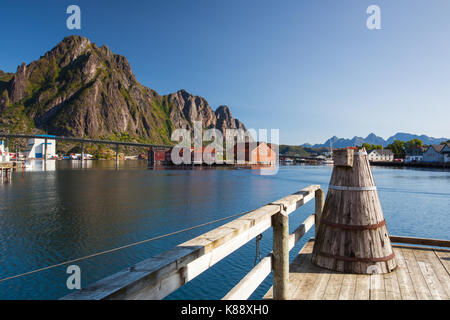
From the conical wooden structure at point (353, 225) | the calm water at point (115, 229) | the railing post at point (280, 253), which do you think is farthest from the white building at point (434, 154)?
the railing post at point (280, 253)

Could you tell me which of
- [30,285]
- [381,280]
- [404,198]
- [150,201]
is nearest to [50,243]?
[30,285]

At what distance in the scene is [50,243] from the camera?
62.3 ft

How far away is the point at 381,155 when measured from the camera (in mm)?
168125

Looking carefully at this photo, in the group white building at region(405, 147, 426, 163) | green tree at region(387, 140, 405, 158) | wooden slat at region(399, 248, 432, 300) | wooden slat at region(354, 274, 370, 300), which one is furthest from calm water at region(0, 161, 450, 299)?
green tree at region(387, 140, 405, 158)

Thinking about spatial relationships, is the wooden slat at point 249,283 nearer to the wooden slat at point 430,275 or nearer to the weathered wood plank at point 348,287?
the weathered wood plank at point 348,287

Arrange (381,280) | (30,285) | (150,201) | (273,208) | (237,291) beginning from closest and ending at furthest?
(237,291)
(273,208)
(381,280)
(30,285)
(150,201)

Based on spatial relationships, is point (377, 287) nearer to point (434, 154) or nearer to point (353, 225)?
point (353, 225)

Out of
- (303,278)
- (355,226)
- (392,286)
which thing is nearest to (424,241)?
(392,286)

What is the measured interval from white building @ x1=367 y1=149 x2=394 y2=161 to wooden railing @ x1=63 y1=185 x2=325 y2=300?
18105 cm

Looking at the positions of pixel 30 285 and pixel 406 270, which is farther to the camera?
pixel 30 285
